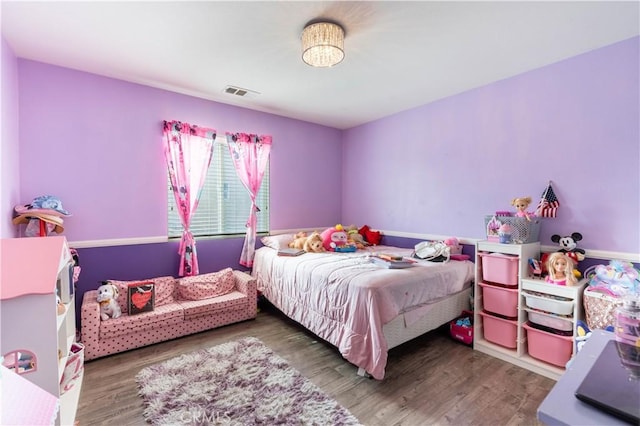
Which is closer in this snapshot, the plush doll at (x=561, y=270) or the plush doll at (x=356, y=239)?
the plush doll at (x=561, y=270)

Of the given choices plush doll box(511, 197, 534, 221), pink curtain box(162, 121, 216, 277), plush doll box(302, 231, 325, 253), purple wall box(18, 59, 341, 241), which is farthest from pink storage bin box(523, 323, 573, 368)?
purple wall box(18, 59, 341, 241)

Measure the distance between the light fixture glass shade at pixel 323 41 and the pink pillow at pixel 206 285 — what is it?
239cm

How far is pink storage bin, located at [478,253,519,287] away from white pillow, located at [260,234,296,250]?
215 centimetres

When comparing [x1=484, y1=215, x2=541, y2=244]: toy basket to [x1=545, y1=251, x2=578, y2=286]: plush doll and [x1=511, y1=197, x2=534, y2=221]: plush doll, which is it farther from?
[x1=545, y1=251, x2=578, y2=286]: plush doll

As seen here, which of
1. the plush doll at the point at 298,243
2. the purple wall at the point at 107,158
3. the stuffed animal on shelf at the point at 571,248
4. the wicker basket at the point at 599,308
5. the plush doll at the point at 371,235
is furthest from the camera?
the plush doll at the point at 371,235

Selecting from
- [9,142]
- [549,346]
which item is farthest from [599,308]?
[9,142]

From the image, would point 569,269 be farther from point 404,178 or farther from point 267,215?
point 267,215

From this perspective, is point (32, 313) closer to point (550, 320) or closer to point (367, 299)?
point (367, 299)

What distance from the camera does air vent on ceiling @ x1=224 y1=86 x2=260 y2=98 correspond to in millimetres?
3066

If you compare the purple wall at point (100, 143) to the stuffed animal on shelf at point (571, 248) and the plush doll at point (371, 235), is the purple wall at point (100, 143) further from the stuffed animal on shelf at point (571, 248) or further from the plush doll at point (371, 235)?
the stuffed animal on shelf at point (571, 248)

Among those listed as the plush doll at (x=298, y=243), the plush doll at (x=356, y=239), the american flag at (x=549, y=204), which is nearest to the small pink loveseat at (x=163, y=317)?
the plush doll at (x=298, y=243)

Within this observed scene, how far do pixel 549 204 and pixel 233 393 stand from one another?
9.49 ft

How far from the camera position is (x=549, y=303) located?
2203mm

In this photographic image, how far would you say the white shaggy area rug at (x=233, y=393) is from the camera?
67.9 inches
